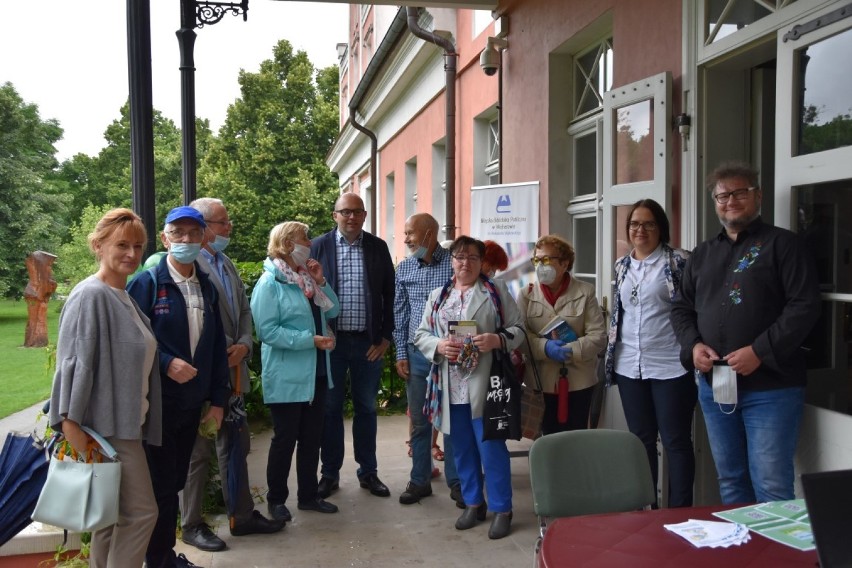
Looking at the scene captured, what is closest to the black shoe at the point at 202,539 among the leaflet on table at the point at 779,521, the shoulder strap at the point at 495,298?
the shoulder strap at the point at 495,298

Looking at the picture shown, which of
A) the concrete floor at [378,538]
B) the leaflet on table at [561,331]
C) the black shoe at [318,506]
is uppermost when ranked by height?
the leaflet on table at [561,331]

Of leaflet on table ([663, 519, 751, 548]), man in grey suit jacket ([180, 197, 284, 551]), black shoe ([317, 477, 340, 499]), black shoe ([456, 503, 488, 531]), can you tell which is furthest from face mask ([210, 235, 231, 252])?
leaflet on table ([663, 519, 751, 548])

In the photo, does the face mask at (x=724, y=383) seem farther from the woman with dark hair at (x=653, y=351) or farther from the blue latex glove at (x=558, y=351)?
the blue latex glove at (x=558, y=351)

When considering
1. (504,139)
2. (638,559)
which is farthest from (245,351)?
(504,139)

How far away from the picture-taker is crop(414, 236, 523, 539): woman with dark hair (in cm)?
422

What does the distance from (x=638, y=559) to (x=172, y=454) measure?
90.0 inches

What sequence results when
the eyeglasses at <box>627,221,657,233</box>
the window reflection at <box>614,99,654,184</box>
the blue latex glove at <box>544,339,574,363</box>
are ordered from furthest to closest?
the window reflection at <box>614,99,654,184</box>
the blue latex glove at <box>544,339,574,363</box>
the eyeglasses at <box>627,221,657,233</box>

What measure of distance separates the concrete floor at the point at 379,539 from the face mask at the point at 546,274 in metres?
1.48

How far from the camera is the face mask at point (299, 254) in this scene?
446 cm

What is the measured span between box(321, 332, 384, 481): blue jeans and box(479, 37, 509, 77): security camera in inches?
162

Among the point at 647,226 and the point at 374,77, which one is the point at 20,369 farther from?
the point at 647,226

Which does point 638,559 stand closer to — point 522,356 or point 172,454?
point 172,454

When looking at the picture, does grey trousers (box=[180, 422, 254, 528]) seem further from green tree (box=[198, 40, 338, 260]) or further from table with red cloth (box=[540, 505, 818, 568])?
green tree (box=[198, 40, 338, 260])

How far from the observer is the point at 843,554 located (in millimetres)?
1592
